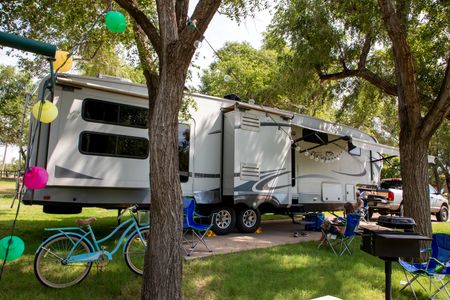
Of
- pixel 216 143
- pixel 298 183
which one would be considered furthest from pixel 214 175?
pixel 298 183

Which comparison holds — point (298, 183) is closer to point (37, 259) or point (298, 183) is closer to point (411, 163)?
point (411, 163)

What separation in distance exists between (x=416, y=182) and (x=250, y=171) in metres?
3.65

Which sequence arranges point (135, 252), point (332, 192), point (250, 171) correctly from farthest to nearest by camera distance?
point (332, 192)
point (250, 171)
point (135, 252)

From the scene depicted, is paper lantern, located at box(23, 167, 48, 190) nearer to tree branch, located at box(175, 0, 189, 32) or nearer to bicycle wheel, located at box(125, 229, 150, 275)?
bicycle wheel, located at box(125, 229, 150, 275)

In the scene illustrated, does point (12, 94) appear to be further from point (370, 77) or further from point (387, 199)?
point (387, 199)

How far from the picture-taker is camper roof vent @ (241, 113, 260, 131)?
9094 mm

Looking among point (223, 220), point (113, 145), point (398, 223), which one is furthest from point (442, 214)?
point (113, 145)

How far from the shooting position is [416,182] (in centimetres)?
693

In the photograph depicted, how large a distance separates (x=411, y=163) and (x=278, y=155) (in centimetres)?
346

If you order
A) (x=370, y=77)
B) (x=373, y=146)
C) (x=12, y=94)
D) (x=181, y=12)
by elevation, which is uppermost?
(x=12, y=94)

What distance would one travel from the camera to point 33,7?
6.74 meters

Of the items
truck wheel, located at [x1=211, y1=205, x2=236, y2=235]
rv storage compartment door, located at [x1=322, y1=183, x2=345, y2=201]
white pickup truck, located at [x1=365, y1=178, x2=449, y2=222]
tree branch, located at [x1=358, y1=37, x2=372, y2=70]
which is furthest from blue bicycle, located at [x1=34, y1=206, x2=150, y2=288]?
white pickup truck, located at [x1=365, y1=178, x2=449, y2=222]

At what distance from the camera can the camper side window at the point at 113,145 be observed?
23.6 feet

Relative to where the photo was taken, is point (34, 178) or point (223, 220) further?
point (223, 220)
